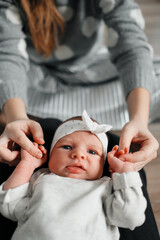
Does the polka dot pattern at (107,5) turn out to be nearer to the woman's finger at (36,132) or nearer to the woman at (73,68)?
the woman at (73,68)

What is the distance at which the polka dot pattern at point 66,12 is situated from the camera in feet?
3.91

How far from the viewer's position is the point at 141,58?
109 cm

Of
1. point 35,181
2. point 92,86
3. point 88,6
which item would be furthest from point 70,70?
point 35,181

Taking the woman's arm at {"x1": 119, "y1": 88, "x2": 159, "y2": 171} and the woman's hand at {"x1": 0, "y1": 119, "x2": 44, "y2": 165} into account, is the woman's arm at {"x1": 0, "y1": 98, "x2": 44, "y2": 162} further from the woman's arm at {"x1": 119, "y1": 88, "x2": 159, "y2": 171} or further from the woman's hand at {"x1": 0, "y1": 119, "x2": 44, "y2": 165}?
the woman's arm at {"x1": 119, "y1": 88, "x2": 159, "y2": 171}

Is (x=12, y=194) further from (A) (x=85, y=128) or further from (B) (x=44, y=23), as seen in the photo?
(B) (x=44, y=23)

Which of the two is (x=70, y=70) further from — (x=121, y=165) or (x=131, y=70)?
(x=121, y=165)

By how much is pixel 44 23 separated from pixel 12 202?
75 centimetres

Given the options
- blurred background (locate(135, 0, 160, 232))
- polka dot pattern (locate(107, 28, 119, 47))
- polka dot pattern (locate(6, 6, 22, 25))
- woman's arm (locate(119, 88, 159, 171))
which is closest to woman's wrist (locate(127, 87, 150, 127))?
woman's arm (locate(119, 88, 159, 171))

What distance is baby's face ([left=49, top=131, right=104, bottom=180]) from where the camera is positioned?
755 millimetres

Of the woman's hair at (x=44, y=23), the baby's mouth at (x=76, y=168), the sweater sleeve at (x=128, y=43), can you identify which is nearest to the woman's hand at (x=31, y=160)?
the baby's mouth at (x=76, y=168)

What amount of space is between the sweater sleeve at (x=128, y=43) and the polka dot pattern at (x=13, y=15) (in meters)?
0.33

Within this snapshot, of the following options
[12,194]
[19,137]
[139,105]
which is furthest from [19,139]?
[139,105]

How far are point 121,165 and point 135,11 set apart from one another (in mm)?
679

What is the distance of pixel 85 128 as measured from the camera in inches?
33.1
